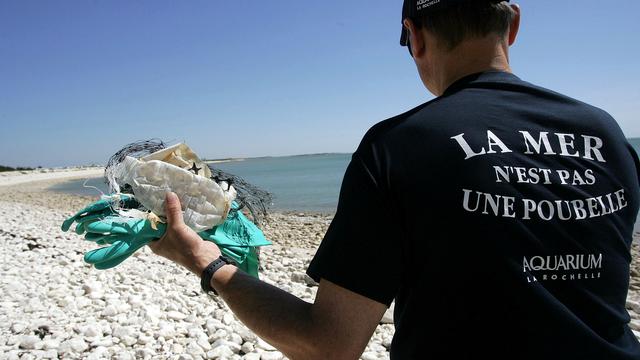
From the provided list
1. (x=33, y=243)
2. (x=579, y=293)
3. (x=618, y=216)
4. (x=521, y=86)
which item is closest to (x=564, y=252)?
(x=579, y=293)

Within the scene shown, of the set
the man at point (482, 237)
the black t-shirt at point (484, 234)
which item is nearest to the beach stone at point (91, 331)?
the man at point (482, 237)

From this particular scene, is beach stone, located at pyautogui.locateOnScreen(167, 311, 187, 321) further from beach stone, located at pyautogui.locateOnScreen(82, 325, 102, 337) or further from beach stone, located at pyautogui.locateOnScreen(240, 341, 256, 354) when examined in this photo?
beach stone, located at pyautogui.locateOnScreen(240, 341, 256, 354)

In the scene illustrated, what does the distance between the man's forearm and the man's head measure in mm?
749

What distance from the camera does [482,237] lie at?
940 millimetres

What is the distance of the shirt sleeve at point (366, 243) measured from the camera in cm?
97

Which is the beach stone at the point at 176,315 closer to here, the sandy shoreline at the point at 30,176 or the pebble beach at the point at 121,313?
the pebble beach at the point at 121,313

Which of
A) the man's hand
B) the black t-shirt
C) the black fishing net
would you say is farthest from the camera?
the black fishing net

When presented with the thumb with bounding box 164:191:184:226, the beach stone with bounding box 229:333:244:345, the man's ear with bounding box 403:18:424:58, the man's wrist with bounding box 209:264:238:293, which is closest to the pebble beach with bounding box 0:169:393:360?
the beach stone with bounding box 229:333:244:345

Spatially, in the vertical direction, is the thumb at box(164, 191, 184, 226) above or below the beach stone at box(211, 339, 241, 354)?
above

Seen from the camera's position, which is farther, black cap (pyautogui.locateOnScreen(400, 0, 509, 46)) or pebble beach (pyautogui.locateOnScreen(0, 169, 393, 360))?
pebble beach (pyautogui.locateOnScreen(0, 169, 393, 360))

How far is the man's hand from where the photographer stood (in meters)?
1.45

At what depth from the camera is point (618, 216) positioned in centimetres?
108

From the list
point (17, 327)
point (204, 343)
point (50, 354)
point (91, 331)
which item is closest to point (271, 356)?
point (204, 343)

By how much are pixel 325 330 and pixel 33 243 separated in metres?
7.58
